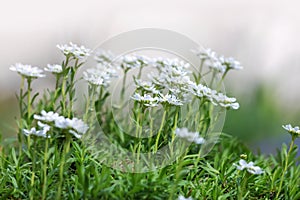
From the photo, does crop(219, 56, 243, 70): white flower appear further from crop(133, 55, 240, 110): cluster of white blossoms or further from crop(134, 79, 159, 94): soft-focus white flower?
crop(134, 79, 159, 94): soft-focus white flower

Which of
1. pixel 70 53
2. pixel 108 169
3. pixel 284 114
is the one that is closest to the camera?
pixel 108 169

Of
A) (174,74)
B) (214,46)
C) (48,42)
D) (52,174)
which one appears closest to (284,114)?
(214,46)

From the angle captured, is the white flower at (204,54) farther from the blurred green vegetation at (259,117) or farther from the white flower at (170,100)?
the blurred green vegetation at (259,117)

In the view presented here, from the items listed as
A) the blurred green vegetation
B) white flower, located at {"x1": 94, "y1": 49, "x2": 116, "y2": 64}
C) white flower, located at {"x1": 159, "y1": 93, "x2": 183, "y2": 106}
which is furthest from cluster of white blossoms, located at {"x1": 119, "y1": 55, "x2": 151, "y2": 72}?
the blurred green vegetation

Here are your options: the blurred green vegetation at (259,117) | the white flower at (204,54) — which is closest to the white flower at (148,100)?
the white flower at (204,54)

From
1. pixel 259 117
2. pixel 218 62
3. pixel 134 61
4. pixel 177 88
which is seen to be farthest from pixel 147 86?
pixel 259 117

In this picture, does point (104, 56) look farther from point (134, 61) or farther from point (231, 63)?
point (231, 63)

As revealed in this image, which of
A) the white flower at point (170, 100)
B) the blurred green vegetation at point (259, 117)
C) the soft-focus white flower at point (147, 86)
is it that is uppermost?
the white flower at point (170, 100)

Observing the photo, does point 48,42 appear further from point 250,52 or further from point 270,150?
point 270,150

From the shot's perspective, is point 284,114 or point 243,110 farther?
point 284,114
